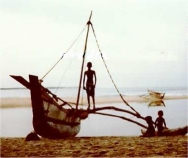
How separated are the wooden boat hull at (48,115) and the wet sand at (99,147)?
15 cm

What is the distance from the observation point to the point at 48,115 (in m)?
4.98

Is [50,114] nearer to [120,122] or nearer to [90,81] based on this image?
[90,81]

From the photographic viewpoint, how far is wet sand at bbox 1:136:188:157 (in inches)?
172

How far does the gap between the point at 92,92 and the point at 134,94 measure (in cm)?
80

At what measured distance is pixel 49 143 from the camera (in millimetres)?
4840

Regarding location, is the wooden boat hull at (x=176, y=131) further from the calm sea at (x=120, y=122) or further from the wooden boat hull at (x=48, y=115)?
the wooden boat hull at (x=48, y=115)

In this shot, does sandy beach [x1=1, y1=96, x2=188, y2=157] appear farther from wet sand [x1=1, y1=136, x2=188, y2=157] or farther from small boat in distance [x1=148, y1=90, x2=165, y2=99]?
small boat in distance [x1=148, y1=90, x2=165, y2=99]

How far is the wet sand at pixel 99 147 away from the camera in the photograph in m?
4.36

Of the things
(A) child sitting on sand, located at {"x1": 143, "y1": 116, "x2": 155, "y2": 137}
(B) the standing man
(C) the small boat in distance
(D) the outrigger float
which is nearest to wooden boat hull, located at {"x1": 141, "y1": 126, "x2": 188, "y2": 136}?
(D) the outrigger float

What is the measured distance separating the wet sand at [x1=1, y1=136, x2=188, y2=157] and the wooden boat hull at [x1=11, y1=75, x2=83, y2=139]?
0.48 feet

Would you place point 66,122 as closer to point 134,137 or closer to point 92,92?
point 92,92

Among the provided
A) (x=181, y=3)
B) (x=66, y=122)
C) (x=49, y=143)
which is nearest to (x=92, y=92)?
(x=66, y=122)

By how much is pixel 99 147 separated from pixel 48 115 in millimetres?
827

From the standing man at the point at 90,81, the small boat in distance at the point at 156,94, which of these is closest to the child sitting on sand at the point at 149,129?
the small boat in distance at the point at 156,94
